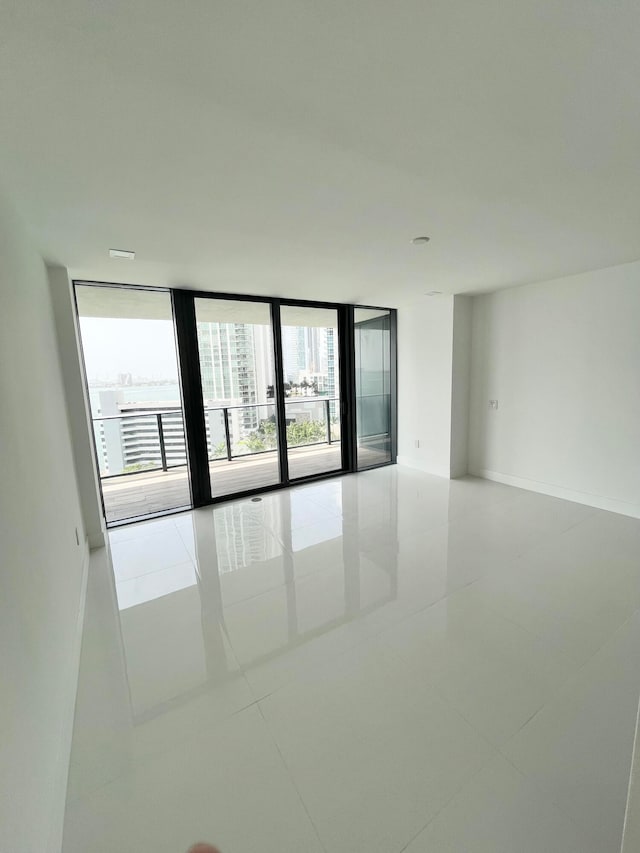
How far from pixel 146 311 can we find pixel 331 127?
350 cm

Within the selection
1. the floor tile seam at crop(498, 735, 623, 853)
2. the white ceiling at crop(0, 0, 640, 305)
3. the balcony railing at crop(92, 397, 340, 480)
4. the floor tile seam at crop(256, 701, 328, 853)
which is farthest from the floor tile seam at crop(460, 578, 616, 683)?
the balcony railing at crop(92, 397, 340, 480)

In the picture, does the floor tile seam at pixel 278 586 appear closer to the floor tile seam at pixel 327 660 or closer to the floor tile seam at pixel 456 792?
the floor tile seam at pixel 327 660

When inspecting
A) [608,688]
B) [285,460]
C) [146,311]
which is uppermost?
[146,311]

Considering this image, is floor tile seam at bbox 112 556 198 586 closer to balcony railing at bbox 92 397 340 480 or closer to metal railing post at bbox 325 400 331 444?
balcony railing at bbox 92 397 340 480

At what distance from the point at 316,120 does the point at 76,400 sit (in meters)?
2.72

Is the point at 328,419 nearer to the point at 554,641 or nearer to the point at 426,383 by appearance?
the point at 426,383

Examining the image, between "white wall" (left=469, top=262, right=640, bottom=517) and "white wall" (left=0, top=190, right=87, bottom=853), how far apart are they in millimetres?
4428

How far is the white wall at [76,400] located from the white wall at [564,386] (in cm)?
437

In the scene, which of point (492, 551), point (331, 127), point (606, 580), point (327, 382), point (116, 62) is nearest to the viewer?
point (116, 62)

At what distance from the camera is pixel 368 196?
176cm

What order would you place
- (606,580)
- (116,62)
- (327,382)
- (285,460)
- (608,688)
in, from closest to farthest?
(116,62)
(608,688)
(606,580)
(285,460)
(327,382)

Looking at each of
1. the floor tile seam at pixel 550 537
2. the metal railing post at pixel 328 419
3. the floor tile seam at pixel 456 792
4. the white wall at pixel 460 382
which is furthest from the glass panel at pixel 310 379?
the floor tile seam at pixel 456 792

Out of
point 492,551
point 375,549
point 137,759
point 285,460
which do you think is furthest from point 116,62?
point 285,460

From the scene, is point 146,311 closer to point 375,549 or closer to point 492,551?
point 375,549
